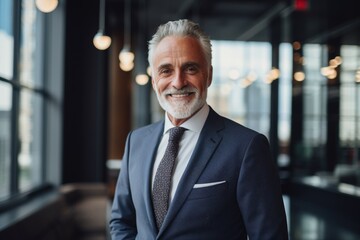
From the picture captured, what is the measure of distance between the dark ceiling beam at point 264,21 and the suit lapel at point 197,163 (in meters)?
9.44

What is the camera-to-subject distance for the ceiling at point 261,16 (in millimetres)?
9633

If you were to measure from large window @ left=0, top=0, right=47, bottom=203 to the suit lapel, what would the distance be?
333 centimetres

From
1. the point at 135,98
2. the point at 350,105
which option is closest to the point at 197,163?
the point at 350,105

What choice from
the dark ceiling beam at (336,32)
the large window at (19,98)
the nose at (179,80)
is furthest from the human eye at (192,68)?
the dark ceiling beam at (336,32)

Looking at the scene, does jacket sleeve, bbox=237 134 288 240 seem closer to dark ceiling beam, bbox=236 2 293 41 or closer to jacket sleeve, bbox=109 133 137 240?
jacket sleeve, bbox=109 133 137 240

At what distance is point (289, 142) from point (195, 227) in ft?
36.7

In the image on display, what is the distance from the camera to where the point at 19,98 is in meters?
4.82

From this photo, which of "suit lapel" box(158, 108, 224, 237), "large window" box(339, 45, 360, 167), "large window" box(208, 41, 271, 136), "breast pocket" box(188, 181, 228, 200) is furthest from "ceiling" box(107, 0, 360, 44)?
"breast pocket" box(188, 181, 228, 200)

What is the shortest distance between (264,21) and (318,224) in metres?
6.59

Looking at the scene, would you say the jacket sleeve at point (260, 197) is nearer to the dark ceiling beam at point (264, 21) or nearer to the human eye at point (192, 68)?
the human eye at point (192, 68)

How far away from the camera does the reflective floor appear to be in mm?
6594

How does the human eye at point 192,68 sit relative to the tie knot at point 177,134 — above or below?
above

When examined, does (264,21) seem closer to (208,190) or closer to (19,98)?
(19,98)

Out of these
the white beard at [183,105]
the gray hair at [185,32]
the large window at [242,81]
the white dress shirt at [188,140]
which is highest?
the large window at [242,81]
